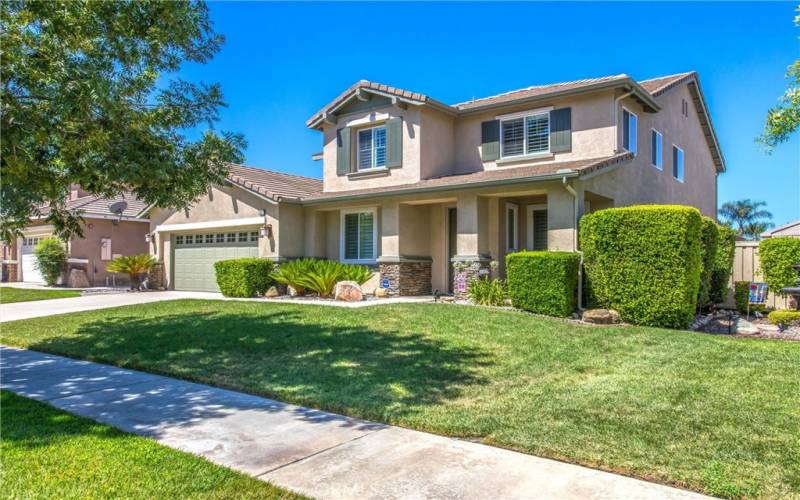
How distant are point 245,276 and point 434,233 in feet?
20.3

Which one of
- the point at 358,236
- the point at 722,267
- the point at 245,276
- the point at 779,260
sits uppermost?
the point at 358,236

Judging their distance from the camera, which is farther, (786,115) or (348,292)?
(348,292)

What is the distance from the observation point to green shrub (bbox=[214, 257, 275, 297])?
56.5 ft

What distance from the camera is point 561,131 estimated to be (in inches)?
630

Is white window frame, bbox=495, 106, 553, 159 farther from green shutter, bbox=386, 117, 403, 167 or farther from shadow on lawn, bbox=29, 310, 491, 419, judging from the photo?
shadow on lawn, bbox=29, 310, 491, 419

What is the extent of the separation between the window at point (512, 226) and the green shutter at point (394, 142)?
382 centimetres

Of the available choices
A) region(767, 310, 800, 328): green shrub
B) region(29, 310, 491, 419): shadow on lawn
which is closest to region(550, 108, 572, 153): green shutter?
region(767, 310, 800, 328): green shrub

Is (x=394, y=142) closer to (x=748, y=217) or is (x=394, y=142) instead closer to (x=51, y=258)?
(x=51, y=258)

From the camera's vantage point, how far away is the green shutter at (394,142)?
17.5 m

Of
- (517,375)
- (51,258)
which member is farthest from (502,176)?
(51,258)

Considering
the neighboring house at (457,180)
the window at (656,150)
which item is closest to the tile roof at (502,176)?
the neighboring house at (457,180)

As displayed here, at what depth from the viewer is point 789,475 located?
4.07m

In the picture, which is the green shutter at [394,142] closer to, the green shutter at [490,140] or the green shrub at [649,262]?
the green shutter at [490,140]

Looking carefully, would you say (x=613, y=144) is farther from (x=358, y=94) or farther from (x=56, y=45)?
(x=56, y=45)
